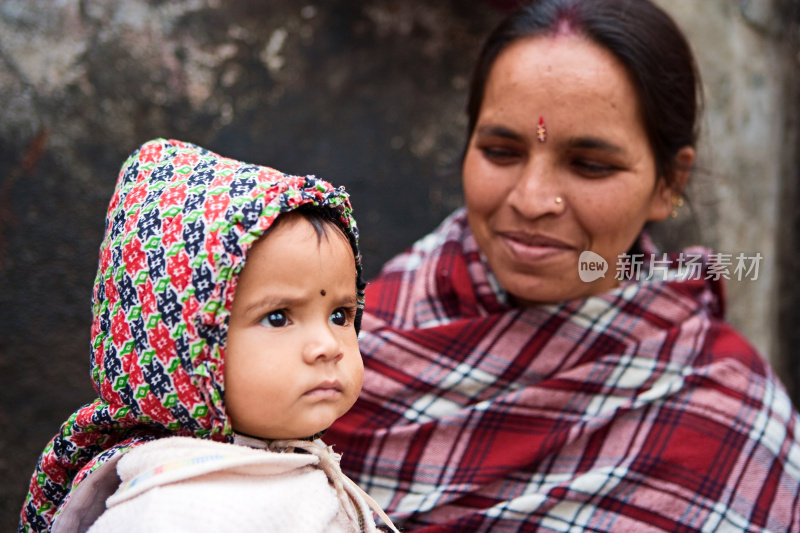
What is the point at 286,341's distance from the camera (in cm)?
119

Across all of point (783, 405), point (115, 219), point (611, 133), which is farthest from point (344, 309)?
point (783, 405)

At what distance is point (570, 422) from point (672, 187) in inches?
28.1

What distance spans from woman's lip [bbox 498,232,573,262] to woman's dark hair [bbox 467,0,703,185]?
1.20 ft

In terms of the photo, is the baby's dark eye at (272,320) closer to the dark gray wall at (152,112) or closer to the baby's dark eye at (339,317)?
the baby's dark eye at (339,317)

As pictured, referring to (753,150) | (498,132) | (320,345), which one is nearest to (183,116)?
(498,132)

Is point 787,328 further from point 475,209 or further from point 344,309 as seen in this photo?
point 344,309

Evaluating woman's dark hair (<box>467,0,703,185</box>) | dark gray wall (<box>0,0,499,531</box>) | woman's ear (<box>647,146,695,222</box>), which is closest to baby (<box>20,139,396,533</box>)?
woman's dark hair (<box>467,0,703,185</box>)

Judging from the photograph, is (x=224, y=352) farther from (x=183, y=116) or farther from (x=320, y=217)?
(x=183, y=116)

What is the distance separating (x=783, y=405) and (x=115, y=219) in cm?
178

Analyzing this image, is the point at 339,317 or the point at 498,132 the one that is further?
the point at 498,132

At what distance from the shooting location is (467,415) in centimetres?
200

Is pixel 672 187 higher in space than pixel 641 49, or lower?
lower

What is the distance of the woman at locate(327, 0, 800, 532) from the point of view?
1918mm

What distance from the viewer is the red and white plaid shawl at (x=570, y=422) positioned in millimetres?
1927
